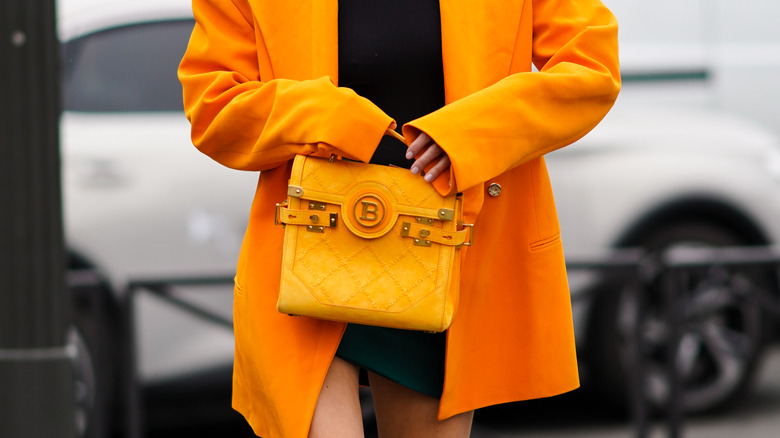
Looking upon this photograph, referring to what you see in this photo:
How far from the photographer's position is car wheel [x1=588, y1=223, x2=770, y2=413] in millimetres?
4902

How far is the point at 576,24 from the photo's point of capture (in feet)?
6.95

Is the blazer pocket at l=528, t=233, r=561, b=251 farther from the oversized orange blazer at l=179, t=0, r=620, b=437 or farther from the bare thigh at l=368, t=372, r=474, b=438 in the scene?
the bare thigh at l=368, t=372, r=474, b=438

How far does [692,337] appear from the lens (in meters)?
5.11

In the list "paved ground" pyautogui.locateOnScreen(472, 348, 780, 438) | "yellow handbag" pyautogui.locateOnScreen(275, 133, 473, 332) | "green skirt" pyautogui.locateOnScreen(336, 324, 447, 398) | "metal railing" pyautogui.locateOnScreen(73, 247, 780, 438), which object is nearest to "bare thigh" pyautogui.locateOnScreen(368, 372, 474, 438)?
"green skirt" pyautogui.locateOnScreen(336, 324, 447, 398)

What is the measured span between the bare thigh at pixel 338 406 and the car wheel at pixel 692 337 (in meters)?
2.91

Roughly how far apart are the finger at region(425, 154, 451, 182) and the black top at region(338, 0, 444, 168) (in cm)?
20

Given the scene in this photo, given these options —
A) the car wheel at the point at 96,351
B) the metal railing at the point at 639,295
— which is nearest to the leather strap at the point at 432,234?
the metal railing at the point at 639,295

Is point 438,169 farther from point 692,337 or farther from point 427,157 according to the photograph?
point 692,337

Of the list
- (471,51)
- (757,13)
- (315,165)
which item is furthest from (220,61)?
(757,13)

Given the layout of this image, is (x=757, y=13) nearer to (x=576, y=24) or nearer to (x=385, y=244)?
(x=576, y=24)

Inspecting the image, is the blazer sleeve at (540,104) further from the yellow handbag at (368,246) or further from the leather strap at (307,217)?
the leather strap at (307,217)

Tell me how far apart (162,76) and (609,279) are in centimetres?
216

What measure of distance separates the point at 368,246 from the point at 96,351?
9.42ft

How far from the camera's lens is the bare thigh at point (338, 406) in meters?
2.08
